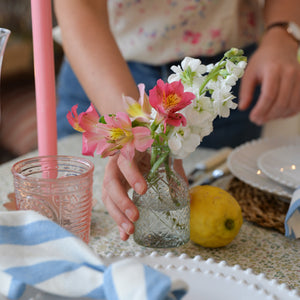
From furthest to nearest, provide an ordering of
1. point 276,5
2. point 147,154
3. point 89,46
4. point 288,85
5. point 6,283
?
point 276,5 → point 288,85 → point 89,46 → point 147,154 → point 6,283

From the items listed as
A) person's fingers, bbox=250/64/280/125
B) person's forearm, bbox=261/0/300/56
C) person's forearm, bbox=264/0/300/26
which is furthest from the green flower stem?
person's forearm, bbox=264/0/300/26

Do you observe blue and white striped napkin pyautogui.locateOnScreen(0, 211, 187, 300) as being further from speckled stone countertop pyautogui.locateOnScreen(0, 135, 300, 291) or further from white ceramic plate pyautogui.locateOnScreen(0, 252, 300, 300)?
speckled stone countertop pyautogui.locateOnScreen(0, 135, 300, 291)

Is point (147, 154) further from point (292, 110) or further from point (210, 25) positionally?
point (210, 25)

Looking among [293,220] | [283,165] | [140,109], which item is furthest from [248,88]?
[140,109]

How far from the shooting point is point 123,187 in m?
0.58

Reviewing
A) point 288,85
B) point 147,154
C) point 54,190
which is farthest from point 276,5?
point 54,190

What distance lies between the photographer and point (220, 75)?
0.50 meters

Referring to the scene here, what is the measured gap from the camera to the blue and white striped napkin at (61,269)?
0.32m

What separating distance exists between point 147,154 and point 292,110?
562mm

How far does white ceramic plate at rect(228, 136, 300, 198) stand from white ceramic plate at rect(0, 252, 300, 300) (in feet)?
0.94

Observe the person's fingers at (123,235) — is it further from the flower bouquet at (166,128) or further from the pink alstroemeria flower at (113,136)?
the pink alstroemeria flower at (113,136)

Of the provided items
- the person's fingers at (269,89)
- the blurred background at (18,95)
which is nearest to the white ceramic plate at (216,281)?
the person's fingers at (269,89)

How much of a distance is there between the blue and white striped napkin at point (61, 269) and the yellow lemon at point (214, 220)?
0.24 m

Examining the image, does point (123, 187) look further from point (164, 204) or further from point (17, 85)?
point (17, 85)
